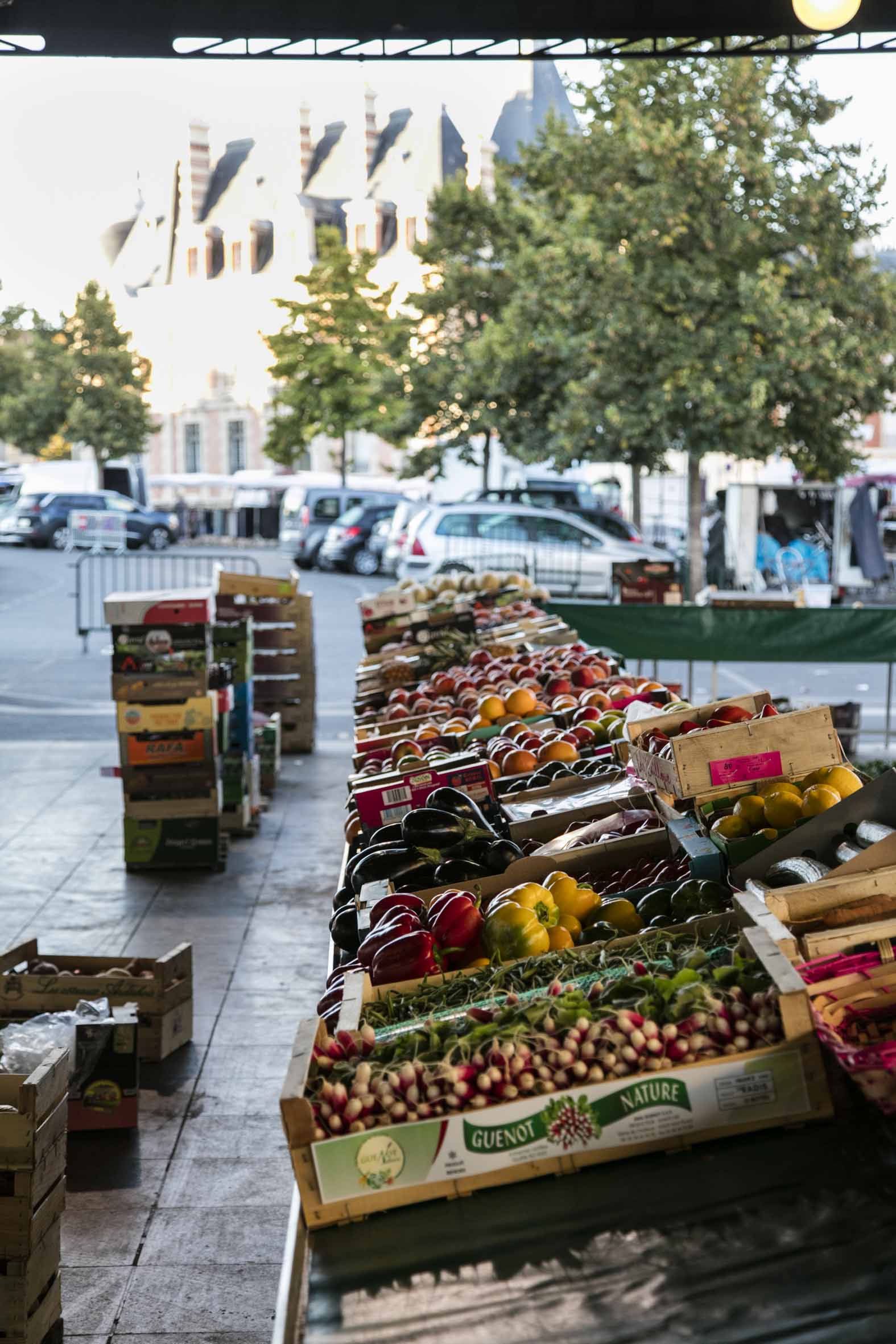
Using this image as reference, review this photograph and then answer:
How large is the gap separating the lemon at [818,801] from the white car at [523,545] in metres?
17.9

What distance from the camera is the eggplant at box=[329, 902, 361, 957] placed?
11.6 feet

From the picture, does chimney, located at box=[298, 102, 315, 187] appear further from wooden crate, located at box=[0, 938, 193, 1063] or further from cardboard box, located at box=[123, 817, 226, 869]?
wooden crate, located at box=[0, 938, 193, 1063]

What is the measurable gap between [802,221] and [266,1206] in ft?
61.7

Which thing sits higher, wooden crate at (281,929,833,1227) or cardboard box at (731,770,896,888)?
cardboard box at (731,770,896,888)

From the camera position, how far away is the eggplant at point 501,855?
3664mm

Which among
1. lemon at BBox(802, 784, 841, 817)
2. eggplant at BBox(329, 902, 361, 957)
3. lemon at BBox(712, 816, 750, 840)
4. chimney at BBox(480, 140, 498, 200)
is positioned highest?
chimney at BBox(480, 140, 498, 200)

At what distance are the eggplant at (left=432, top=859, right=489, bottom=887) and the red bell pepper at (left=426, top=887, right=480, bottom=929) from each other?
0.21 metres

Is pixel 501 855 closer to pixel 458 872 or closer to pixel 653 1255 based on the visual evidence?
pixel 458 872

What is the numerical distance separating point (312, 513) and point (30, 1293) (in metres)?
30.3

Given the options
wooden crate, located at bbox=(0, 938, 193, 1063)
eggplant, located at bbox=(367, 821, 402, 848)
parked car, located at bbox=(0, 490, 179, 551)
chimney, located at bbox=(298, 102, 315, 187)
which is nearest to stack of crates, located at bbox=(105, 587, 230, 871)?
wooden crate, located at bbox=(0, 938, 193, 1063)

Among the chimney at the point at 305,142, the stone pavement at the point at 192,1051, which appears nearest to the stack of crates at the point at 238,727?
the stone pavement at the point at 192,1051

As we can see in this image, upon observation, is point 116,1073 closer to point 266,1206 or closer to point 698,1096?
point 266,1206

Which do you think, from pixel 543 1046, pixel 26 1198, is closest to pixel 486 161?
pixel 26 1198

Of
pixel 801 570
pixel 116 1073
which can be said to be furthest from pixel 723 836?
pixel 801 570
